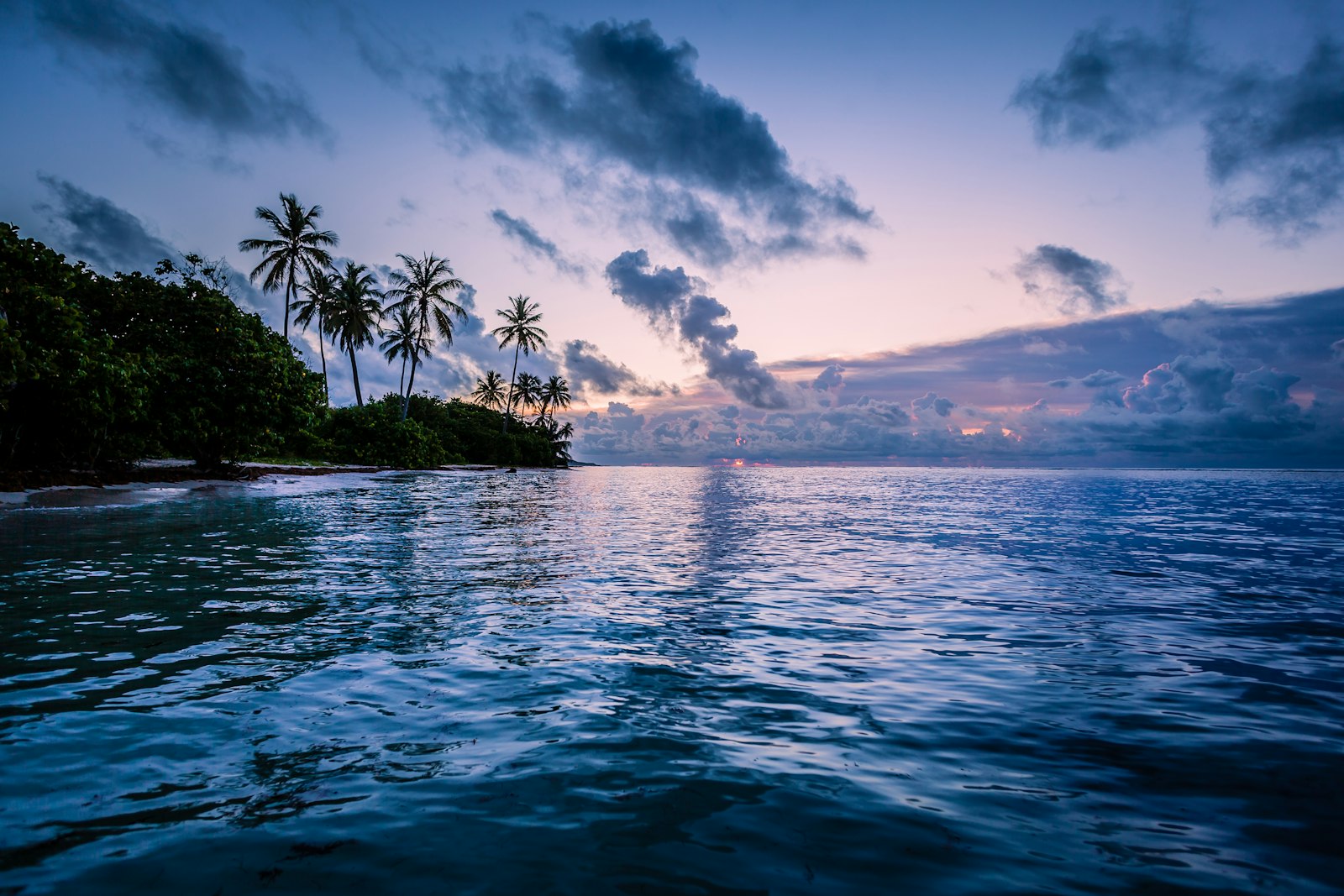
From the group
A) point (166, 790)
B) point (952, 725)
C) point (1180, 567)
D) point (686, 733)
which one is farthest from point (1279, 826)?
point (1180, 567)

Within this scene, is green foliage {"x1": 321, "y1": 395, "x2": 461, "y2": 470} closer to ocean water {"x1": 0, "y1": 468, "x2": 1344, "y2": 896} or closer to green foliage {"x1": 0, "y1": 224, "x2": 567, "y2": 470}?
green foliage {"x1": 0, "y1": 224, "x2": 567, "y2": 470}

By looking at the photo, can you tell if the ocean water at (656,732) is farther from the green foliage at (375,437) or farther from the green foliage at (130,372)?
the green foliage at (375,437)

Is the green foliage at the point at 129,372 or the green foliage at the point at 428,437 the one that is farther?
the green foliage at the point at 428,437

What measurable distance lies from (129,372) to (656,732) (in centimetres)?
3584

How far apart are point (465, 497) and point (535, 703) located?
3442 centimetres

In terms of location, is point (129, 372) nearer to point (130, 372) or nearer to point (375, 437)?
point (130, 372)

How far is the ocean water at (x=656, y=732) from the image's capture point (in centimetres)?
381

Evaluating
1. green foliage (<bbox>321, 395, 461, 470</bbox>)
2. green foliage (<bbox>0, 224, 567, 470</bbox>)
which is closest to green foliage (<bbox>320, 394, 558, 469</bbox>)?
green foliage (<bbox>321, 395, 461, 470</bbox>)

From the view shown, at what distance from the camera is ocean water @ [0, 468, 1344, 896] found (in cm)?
381

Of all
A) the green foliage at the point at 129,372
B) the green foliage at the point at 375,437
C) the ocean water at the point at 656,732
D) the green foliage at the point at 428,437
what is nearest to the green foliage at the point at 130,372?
the green foliage at the point at 129,372

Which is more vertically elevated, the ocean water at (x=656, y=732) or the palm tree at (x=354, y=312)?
the palm tree at (x=354, y=312)

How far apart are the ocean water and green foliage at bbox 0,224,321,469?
18557 mm

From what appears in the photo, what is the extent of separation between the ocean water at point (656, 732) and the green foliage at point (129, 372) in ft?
60.9

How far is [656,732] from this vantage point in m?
5.80
